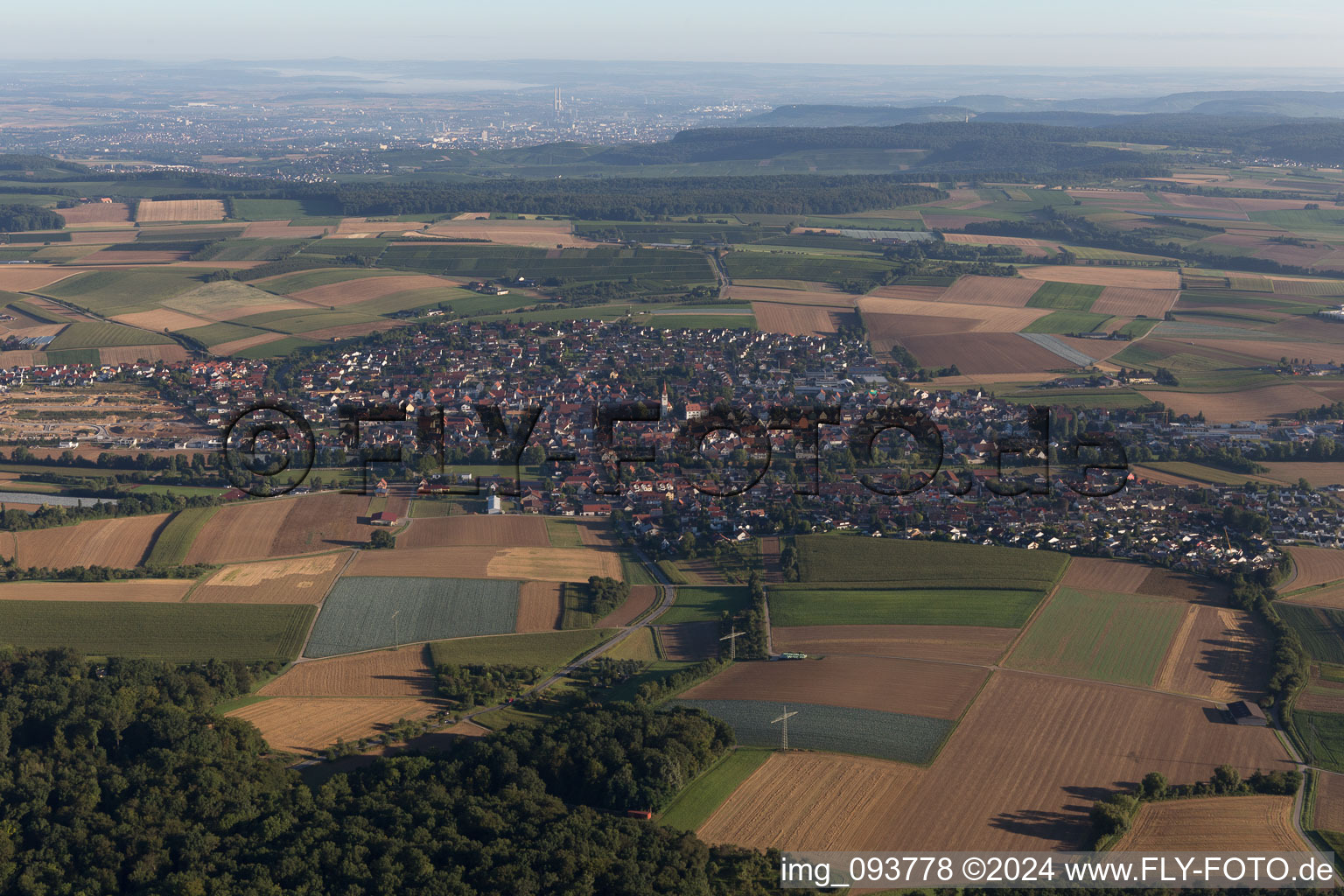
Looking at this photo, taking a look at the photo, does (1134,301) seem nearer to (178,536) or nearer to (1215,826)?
(1215,826)

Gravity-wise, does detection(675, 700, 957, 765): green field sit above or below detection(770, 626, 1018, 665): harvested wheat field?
below

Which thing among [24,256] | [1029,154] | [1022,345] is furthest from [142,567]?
[1029,154]

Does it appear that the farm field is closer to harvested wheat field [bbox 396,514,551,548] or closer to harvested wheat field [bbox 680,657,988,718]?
harvested wheat field [bbox 396,514,551,548]

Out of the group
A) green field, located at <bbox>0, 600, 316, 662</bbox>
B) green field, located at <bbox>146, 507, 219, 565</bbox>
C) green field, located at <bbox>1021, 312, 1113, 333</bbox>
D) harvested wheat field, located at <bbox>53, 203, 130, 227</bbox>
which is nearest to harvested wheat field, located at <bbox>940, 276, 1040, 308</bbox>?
green field, located at <bbox>1021, 312, 1113, 333</bbox>

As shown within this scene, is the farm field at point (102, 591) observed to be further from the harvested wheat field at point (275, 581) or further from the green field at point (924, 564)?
the green field at point (924, 564)

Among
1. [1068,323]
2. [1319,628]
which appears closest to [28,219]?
[1068,323]

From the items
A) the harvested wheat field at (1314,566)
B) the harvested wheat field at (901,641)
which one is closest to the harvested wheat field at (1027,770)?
the harvested wheat field at (901,641)

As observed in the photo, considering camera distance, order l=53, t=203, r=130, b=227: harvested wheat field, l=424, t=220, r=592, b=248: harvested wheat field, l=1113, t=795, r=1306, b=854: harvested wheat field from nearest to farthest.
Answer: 1. l=1113, t=795, r=1306, b=854: harvested wheat field
2. l=424, t=220, r=592, b=248: harvested wheat field
3. l=53, t=203, r=130, b=227: harvested wheat field
